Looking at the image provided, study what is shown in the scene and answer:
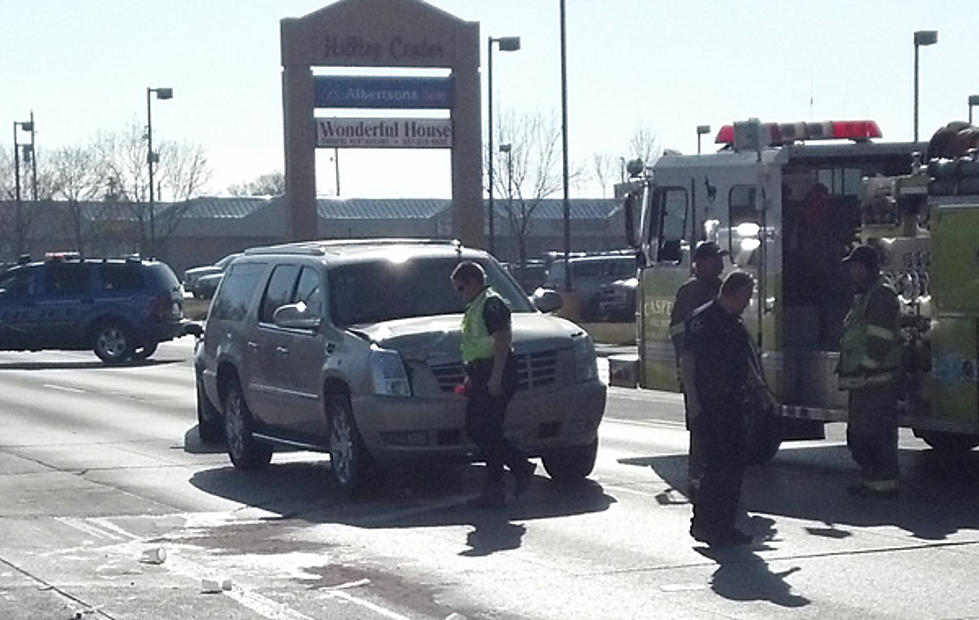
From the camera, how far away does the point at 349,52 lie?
49469 mm

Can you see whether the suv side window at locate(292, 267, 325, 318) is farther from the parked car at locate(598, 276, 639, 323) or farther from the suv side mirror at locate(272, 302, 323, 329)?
the parked car at locate(598, 276, 639, 323)

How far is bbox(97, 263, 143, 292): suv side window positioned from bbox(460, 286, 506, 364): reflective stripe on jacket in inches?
893

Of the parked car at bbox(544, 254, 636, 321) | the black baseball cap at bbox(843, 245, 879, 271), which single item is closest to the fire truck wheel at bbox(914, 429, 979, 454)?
the black baseball cap at bbox(843, 245, 879, 271)

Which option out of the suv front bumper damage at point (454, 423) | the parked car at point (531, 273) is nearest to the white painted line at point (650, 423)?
the suv front bumper damage at point (454, 423)

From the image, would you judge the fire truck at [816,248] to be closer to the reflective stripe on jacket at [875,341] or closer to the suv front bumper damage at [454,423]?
the reflective stripe on jacket at [875,341]

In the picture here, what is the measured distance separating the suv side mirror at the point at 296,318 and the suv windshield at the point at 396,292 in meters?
0.20

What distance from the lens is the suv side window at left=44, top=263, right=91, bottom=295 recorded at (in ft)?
115

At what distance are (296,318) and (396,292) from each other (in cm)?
81

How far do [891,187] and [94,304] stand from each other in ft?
75.9

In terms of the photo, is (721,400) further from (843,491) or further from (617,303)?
(617,303)

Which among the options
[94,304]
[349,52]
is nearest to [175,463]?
[94,304]

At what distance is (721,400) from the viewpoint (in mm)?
11328

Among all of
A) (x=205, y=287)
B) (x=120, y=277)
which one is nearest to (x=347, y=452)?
(x=120, y=277)

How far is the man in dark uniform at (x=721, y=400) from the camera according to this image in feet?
37.1
